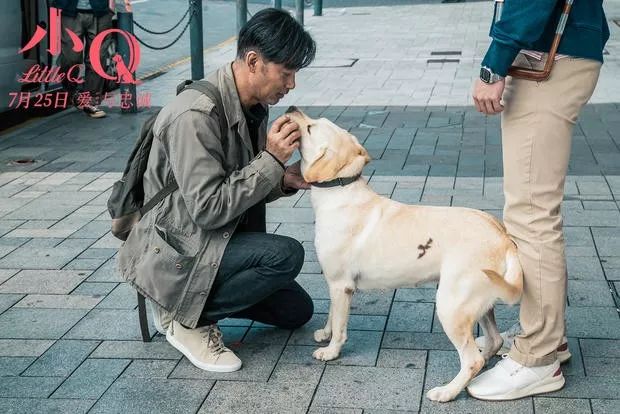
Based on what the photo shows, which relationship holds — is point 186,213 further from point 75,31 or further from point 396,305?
point 75,31

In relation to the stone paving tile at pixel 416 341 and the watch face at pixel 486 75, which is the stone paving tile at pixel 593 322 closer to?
the stone paving tile at pixel 416 341

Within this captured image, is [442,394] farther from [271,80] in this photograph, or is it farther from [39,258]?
[39,258]

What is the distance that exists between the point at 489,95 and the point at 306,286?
1.77 metres

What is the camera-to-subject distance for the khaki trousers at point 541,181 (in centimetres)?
340

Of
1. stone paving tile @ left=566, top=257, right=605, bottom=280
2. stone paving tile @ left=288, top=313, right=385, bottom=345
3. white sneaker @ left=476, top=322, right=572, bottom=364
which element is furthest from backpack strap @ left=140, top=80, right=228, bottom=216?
stone paving tile @ left=566, top=257, right=605, bottom=280

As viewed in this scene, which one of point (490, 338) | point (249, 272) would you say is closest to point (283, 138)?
point (249, 272)

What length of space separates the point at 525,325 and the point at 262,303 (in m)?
1.16

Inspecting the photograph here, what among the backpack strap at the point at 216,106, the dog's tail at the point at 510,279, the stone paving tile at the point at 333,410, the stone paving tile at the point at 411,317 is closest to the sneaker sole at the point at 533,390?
the dog's tail at the point at 510,279

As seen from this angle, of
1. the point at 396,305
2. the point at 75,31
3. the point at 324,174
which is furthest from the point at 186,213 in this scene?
the point at 75,31

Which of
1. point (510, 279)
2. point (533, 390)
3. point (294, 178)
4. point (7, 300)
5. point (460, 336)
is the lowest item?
point (7, 300)

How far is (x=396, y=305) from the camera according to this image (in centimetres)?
455

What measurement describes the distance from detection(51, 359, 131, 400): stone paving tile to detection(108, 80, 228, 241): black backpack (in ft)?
1.71

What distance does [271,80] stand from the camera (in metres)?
3.77

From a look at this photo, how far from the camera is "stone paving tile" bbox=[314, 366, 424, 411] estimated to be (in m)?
3.60
